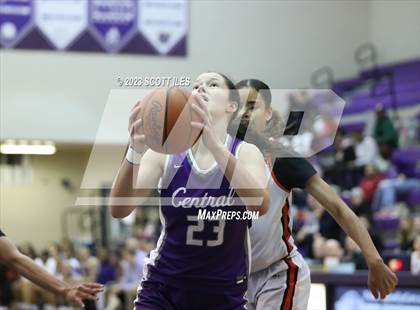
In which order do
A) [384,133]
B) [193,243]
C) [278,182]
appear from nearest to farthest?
[193,243]
[278,182]
[384,133]

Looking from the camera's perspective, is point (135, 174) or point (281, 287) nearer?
point (135, 174)

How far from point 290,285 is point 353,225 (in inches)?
21.3

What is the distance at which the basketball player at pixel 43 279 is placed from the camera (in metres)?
4.61

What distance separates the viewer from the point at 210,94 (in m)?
4.45

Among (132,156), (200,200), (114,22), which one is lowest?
(114,22)

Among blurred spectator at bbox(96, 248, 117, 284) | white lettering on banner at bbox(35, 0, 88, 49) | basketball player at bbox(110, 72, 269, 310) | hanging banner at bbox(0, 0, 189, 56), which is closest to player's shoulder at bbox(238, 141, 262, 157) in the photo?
basketball player at bbox(110, 72, 269, 310)

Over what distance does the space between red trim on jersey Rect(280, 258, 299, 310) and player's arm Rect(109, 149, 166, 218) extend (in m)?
1.11

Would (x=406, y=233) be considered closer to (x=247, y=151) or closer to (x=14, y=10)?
(x=14, y=10)

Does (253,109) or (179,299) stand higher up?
(253,109)

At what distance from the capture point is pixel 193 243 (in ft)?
14.0

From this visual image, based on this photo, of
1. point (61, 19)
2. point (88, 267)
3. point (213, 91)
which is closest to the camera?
point (213, 91)

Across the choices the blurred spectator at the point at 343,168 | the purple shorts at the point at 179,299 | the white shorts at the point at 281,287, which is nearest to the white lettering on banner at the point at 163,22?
the white shorts at the point at 281,287

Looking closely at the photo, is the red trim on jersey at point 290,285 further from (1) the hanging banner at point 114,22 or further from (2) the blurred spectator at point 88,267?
(2) the blurred spectator at point 88,267

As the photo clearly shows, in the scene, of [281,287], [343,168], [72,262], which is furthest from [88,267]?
[281,287]
